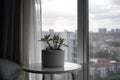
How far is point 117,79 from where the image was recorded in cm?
187

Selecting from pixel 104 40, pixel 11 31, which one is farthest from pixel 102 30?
pixel 11 31

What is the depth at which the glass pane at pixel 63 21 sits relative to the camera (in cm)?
209

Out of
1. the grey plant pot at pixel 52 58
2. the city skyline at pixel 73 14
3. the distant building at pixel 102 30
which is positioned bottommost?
the grey plant pot at pixel 52 58

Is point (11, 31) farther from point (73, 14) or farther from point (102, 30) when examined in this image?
point (102, 30)

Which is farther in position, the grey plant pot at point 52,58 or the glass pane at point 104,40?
the glass pane at point 104,40

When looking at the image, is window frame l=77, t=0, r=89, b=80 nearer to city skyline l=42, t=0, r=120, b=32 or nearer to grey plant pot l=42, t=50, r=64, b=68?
city skyline l=42, t=0, r=120, b=32

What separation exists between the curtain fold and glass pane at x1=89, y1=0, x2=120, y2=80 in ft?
2.62

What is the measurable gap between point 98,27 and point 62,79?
0.69 meters

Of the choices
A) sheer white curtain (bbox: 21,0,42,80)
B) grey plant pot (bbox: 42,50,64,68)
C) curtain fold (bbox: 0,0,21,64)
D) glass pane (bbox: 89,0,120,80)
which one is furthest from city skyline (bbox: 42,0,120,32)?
grey plant pot (bbox: 42,50,64,68)

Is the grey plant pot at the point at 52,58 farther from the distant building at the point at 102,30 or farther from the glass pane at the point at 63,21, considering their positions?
the distant building at the point at 102,30

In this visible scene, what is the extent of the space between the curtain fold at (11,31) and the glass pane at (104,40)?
800 mm

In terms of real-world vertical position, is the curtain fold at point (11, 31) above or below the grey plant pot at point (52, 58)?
above

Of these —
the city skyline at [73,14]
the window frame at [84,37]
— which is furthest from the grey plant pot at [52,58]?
the city skyline at [73,14]

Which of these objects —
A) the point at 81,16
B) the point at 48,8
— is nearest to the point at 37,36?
the point at 48,8
